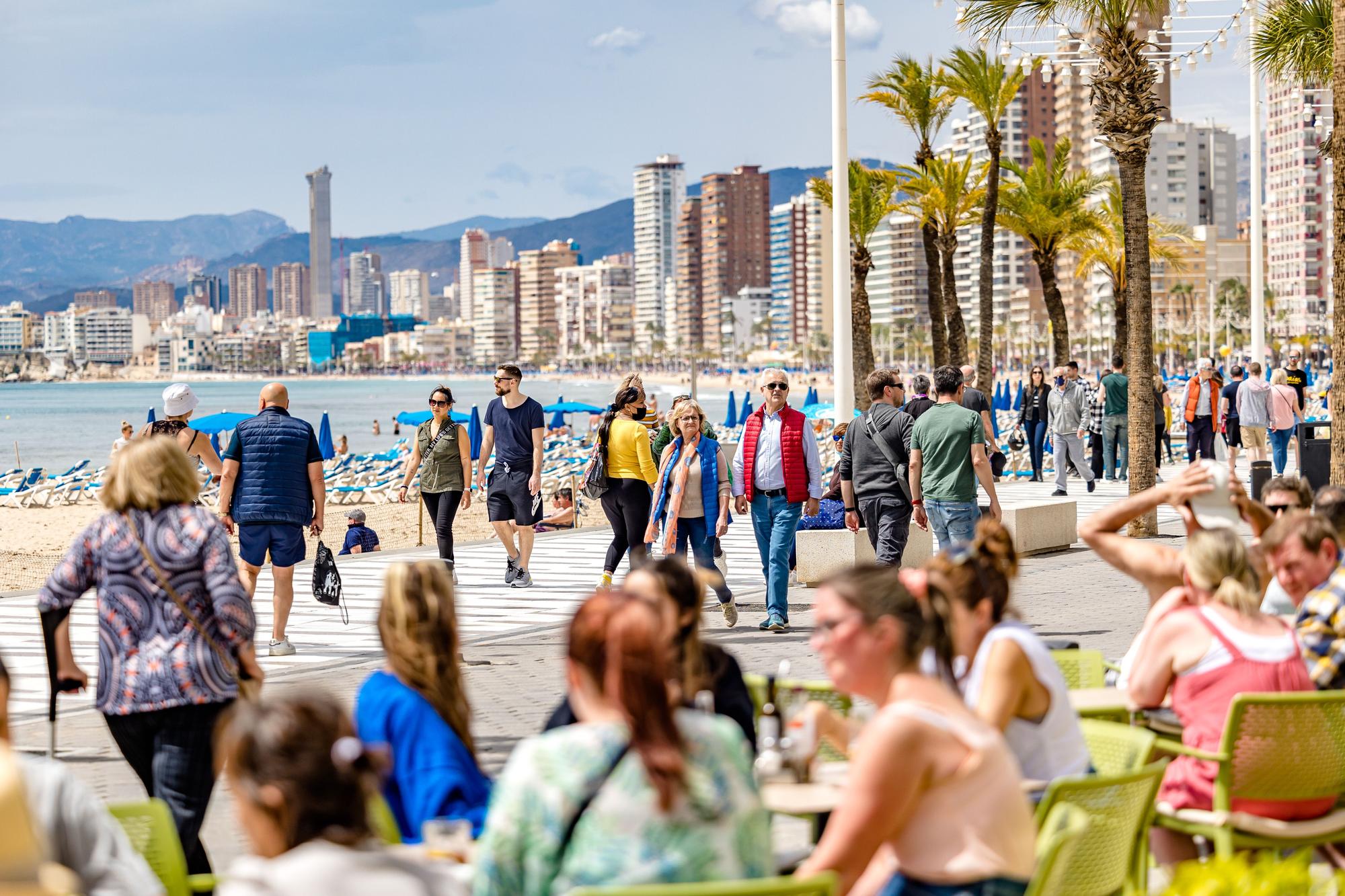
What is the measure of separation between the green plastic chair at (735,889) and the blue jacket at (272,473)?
6300mm

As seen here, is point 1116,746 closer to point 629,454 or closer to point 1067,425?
point 629,454

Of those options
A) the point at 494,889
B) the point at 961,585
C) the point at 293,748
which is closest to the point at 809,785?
the point at 961,585

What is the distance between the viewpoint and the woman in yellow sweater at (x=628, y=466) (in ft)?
35.5

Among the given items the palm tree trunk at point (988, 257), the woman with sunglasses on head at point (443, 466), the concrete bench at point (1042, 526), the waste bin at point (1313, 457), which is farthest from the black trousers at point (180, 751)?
the palm tree trunk at point (988, 257)

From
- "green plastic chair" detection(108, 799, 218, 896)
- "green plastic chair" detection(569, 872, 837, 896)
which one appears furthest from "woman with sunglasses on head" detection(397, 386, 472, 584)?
"green plastic chair" detection(569, 872, 837, 896)

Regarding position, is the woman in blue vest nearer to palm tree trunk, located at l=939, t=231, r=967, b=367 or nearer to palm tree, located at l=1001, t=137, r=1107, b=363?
palm tree trunk, located at l=939, t=231, r=967, b=367

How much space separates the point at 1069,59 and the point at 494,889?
53.6ft

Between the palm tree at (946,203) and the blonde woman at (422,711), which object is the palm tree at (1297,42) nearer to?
the palm tree at (946,203)

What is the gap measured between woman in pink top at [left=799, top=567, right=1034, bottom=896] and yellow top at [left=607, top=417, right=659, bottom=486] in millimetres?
7554

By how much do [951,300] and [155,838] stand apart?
29850 millimetres

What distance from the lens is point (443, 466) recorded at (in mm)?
11547

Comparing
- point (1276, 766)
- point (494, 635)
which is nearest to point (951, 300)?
point (494, 635)

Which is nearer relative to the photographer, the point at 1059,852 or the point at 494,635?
the point at 1059,852

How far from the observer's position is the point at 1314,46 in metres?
19.1
